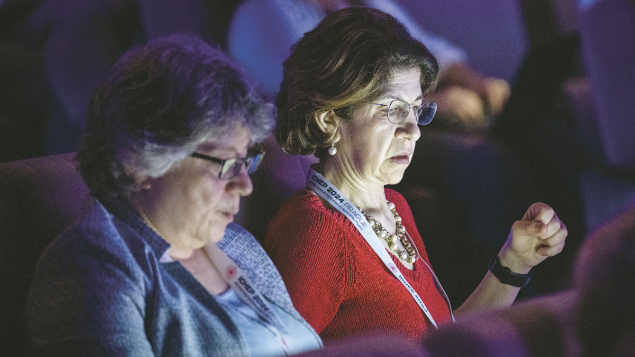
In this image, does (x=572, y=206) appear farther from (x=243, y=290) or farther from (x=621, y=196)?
(x=243, y=290)

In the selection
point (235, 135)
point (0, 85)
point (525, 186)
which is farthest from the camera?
point (525, 186)

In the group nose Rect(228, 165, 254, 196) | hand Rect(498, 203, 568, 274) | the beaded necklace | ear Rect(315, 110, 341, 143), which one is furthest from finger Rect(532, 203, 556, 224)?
nose Rect(228, 165, 254, 196)

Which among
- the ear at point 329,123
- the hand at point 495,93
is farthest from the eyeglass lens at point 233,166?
the hand at point 495,93

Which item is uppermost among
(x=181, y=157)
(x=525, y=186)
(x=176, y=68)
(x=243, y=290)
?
(x=176, y=68)

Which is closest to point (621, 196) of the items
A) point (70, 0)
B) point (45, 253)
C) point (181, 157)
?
point (181, 157)

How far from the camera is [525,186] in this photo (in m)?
2.58

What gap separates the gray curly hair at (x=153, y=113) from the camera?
0.95 metres

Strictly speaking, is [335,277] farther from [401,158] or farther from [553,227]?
[553,227]

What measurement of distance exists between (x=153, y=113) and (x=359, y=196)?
2.28ft

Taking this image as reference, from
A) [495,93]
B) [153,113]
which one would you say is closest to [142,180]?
[153,113]

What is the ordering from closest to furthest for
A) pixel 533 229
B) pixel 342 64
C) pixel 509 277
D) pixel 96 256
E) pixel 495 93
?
pixel 96 256 → pixel 342 64 → pixel 533 229 → pixel 509 277 → pixel 495 93

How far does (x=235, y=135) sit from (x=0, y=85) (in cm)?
180

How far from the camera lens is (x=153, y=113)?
950 mm

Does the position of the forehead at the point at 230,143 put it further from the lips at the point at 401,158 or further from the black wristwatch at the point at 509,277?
the black wristwatch at the point at 509,277
